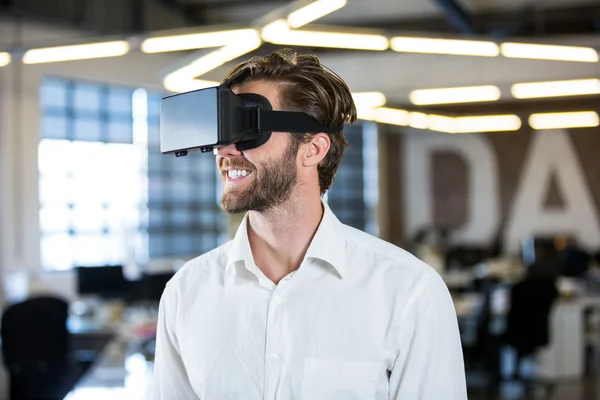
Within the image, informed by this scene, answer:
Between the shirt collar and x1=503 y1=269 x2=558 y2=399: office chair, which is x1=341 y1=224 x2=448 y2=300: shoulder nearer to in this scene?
the shirt collar

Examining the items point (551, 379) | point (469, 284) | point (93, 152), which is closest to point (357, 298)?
point (551, 379)

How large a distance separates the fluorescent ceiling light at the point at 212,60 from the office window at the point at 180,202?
5.55 meters

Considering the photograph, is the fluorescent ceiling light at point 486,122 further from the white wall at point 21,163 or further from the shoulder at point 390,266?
the shoulder at point 390,266

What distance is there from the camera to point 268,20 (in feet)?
12.4

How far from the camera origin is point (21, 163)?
350 inches

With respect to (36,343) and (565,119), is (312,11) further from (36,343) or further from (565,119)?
(565,119)

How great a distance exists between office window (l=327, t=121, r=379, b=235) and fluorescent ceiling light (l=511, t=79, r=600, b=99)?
288 inches

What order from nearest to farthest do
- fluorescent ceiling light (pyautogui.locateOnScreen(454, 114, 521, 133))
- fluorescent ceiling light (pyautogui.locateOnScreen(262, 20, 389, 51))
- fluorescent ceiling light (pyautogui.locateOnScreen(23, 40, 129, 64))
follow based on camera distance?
fluorescent ceiling light (pyautogui.locateOnScreen(262, 20, 389, 51)) → fluorescent ceiling light (pyautogui.locateOnScreen(23, 40, 129, 64)) → fluorescent ceiling light (pyautogui.locateOnScreen(454, 114, 521, 133))

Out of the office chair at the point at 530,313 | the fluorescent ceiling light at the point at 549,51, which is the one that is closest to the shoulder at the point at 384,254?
the fluorescent ceiling light at the point at 549,51

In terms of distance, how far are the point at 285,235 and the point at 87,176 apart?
28.6ft

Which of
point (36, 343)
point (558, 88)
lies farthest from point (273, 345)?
point (558, 88)

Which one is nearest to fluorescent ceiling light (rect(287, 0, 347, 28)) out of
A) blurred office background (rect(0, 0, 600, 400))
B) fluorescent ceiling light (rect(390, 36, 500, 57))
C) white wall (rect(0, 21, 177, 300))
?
blurred office background (rect(0, 0, 600, 400))

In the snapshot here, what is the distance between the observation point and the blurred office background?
4.88 metres

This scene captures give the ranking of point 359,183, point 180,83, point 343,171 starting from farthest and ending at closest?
point 359,183
point 343,171
point 180,83
